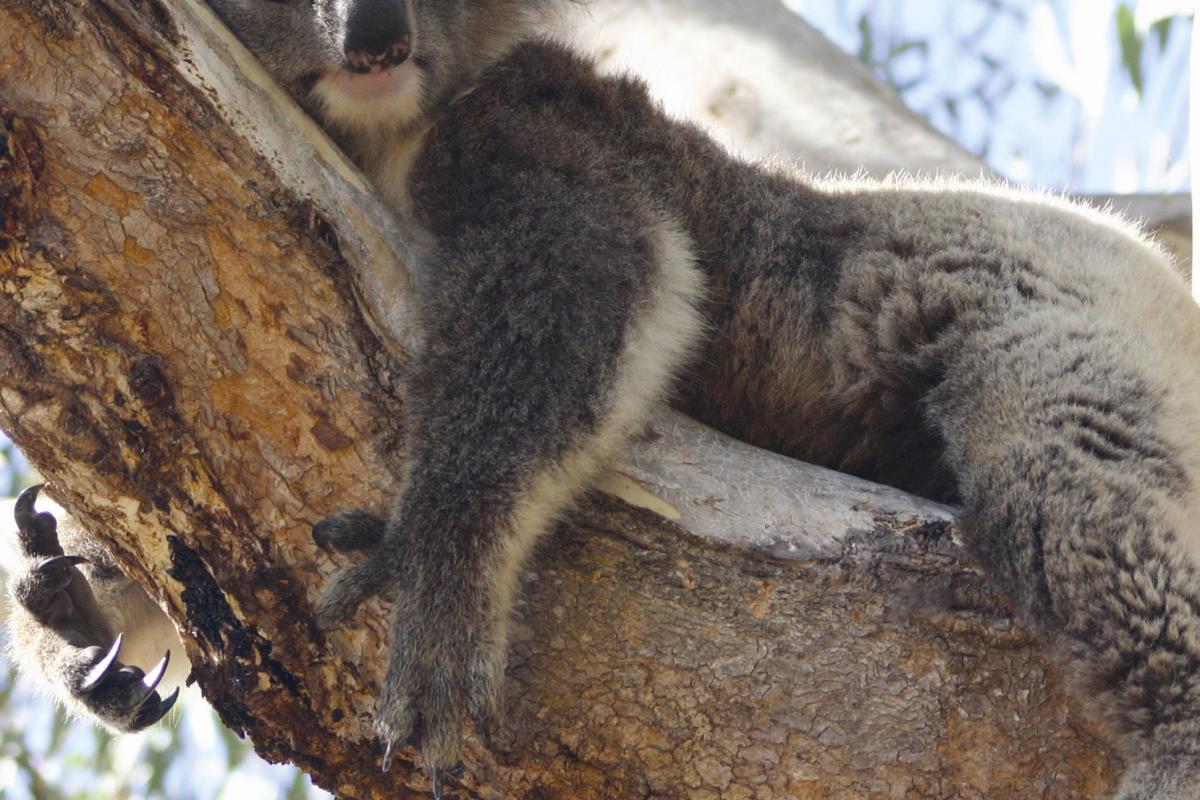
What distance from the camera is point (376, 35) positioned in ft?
7.51

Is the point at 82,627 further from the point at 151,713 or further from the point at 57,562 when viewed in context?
the point at 151,713

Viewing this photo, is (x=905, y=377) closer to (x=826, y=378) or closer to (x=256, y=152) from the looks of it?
(x=826, y=378)

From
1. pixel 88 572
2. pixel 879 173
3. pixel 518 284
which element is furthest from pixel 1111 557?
pixel 879 173

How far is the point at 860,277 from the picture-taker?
2.55 meters

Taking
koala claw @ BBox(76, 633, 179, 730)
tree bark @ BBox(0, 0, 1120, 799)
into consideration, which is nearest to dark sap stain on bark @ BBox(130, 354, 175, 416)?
tree bark @ BBox(0, 0, 1120, 799)

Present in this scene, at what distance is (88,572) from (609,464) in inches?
56.2

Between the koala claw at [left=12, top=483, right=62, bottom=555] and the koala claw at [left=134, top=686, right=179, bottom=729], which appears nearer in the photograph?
the koala claw at [left=134, top=686, right=179, bottom=729]

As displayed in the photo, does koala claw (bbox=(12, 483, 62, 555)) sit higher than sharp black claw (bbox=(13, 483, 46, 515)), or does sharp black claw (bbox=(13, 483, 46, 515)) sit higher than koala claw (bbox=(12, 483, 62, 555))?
sharp black claw (bbox=(13, 483, 46, 515))

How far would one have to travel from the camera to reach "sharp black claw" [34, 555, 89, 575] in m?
2.52

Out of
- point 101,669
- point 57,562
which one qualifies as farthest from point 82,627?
point 101,669

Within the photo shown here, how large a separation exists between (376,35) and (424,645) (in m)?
1.12

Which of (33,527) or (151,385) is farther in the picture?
(33,527)

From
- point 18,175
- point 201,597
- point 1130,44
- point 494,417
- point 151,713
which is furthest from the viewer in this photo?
point 1130,44

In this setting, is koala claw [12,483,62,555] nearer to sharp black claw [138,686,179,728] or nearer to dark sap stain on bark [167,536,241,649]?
sharp black claw [138,686,179,728]
